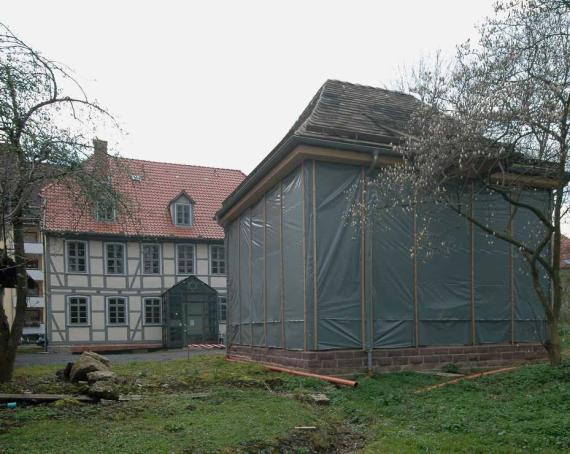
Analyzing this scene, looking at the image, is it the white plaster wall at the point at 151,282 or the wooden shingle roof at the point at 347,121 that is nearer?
the wooden shingle roof at the point at 347,121

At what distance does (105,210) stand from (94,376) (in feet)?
9.37

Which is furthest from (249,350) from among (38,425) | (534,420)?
(534,420)

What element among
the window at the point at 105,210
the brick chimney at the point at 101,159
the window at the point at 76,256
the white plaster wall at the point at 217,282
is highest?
the brick chimney at the point at 101,159

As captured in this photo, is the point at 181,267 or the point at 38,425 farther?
the point at 181,267

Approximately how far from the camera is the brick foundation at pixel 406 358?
9.69 meters

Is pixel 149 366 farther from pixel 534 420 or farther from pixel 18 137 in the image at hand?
pixel 534 420

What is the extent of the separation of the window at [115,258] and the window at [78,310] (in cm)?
172

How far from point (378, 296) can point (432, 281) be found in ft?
4.13

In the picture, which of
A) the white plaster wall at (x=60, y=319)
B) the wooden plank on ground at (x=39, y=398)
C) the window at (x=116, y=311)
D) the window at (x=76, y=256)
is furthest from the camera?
the window at (x=116, y=311)

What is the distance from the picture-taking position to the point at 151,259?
26.3 m

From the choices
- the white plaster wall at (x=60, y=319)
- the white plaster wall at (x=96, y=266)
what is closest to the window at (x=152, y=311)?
the white plaster wall at (x=96, y=266)

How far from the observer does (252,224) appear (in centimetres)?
1339

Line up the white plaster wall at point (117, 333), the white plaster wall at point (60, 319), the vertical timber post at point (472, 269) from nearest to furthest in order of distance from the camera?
the vertical timber post at point (472, 269), the white plaster wall at point (60, 319), the white plaster wall at point (117, 333)

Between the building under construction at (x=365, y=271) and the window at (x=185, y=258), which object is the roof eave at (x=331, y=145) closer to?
the building under construction at (x=365, y=271)
